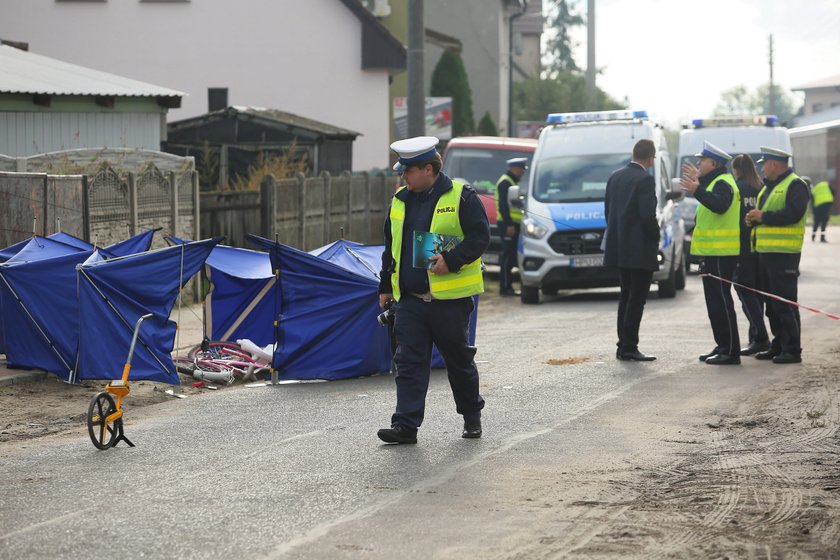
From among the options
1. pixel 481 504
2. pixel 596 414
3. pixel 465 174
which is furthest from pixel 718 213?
pixel 465 174

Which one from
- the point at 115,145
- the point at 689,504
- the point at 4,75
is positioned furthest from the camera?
the point at 115,145

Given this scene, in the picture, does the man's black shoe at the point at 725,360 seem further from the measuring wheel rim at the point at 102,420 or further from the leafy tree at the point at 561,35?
the leafy tree at the point at 561,35

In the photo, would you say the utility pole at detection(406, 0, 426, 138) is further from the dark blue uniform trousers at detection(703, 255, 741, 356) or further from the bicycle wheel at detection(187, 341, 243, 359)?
the bicycle wheel at detection(187, 341, 243, 359)

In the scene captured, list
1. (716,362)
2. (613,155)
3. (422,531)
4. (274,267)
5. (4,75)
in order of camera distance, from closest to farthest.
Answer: (422,531), (274,267), (716,362), (613,155), (4,75)

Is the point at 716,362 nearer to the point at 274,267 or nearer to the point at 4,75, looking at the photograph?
the point at 274,267

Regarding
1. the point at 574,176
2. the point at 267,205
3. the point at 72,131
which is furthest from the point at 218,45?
the point at 574,176

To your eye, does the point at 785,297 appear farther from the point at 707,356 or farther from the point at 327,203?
the point at 327,203

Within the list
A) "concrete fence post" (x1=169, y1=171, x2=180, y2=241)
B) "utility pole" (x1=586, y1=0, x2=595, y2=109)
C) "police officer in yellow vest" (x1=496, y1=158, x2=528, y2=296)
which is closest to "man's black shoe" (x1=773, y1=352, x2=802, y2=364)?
"police officer in yellow vest" (x1=496, y1=158, x2=528, y2=296)

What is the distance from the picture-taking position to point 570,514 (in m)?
6.71

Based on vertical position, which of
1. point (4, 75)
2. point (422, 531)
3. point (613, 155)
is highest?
point (4, 75)

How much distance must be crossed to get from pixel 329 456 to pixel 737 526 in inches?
108

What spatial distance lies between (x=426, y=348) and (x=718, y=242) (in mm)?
4918

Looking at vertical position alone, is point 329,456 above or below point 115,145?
below

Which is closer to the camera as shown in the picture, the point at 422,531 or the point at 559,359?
the point at 422,531
